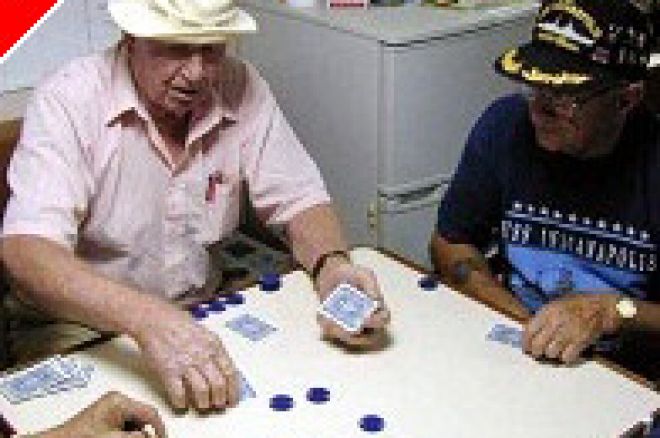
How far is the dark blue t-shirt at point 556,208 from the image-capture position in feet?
5.77

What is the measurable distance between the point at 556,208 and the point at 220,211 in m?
0.67

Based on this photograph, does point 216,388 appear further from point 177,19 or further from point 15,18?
point 15,18

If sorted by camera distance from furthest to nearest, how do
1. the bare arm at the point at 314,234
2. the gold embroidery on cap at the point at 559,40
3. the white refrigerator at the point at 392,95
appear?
the white refrigerator at the point at 392,95 < the bare arm at the point at 314,234 < the gold embroidery on cap at the point at 559,40

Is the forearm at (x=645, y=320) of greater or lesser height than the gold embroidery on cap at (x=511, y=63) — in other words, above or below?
below

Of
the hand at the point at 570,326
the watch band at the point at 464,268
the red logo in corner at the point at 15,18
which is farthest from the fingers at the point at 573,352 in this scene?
the red logo in corner at the point at 15,18

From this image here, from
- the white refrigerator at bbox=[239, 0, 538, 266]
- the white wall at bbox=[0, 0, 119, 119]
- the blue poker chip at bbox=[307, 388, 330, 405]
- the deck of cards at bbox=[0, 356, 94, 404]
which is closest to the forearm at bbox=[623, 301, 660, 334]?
the blue poker chip at bbox=[307, 388, 330, 405]

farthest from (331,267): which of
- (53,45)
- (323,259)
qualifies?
(53,45)

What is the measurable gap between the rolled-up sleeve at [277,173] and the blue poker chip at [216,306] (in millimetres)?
326

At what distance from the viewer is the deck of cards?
1.46 meters

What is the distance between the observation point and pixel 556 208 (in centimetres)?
182

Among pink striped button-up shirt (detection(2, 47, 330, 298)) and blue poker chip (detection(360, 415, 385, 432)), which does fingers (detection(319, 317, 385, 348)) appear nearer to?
blue poker chip (detection(360, 415, 385, 432))

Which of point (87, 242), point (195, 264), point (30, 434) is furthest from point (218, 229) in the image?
point (30, 434)

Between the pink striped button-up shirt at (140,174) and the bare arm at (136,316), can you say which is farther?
the pink striped button-up shirt at (140,174)

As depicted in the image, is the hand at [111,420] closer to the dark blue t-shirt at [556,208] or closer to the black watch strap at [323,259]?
the black watch strap at [323,259]
